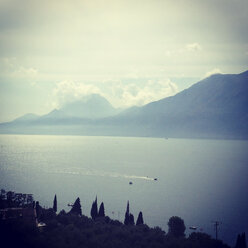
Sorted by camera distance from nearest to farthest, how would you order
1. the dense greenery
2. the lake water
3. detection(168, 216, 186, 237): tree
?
the dense greenery → detection(168, 216, 186, 237): tree → the lake water

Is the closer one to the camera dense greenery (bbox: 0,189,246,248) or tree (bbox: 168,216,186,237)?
dense greenery (bbox: 0,189,246,248)

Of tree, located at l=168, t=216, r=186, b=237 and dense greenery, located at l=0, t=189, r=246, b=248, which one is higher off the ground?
dense greenery, located at l=0, t=189, r=246, b=248

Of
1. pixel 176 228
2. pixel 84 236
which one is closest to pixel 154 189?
pixel 176 228

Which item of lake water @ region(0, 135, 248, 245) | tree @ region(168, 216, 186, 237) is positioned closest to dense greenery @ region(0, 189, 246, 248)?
tree @ region(168, 216, 186, 237)

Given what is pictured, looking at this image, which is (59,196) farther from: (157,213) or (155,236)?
(155,236)

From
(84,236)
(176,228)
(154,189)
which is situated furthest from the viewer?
(154,189)

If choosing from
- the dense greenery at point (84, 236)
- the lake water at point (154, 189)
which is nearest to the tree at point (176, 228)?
the dense greenery at point (84, 236)

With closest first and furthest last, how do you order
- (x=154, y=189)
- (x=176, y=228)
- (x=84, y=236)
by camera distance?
1. (x=84, y=236)
2. (x=176, y=228)
3. (x=154, y=189)

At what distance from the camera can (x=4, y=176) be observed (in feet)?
368

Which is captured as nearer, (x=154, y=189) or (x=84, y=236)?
(x=84, y=236)

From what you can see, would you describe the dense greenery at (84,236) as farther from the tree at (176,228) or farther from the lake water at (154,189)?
the lake water at (154,189)

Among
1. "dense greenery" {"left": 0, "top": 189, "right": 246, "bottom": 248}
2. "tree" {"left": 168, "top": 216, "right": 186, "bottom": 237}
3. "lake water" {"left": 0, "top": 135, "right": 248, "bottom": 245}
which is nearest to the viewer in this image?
"dense greenery" {"left": 0, "top": 189, "right": 246, "bottom": 248}

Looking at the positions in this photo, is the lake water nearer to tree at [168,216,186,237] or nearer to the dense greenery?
tree at [168,216,186,237]

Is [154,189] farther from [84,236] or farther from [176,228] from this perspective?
[84,236]
